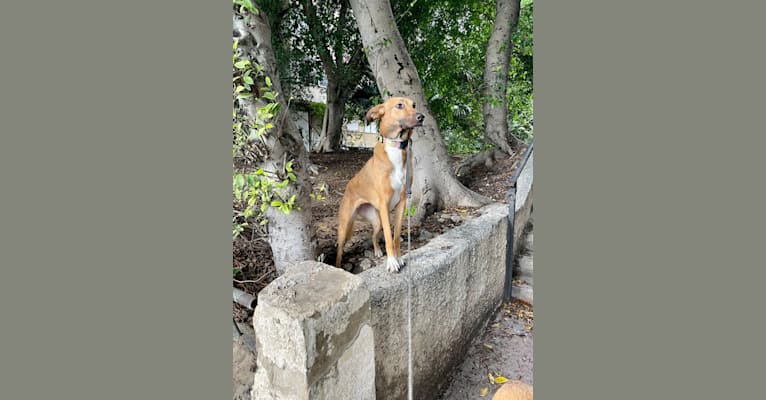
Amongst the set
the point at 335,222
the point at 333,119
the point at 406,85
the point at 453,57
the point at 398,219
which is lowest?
the point at 335,222

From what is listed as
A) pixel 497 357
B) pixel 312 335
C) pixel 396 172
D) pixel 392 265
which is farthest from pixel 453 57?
pixel 312 335

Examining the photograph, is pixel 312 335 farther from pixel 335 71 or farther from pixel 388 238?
pixel 335 71

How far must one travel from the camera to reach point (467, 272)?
2.75m

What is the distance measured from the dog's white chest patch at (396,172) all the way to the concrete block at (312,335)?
0.64 m

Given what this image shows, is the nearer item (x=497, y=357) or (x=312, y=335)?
(x=312, y=335)

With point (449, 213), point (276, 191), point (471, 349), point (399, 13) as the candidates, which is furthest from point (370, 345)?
point (399, 13)

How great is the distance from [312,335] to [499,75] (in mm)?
1899

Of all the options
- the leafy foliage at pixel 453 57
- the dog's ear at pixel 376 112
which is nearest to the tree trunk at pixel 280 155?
the dog's ear at pixel 376 112

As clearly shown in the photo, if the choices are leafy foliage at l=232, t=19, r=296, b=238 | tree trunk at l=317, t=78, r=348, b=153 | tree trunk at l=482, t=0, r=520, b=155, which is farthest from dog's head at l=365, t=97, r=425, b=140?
tree trunk at l=482, t=0, r=520, b=155

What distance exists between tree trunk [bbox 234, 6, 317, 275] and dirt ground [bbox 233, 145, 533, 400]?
5.0 inches

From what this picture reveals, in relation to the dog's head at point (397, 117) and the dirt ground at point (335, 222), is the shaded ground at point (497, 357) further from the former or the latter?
the dog's head at point (397, 117)

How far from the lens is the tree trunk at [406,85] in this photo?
278 centimetres

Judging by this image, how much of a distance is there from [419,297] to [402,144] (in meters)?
0.79

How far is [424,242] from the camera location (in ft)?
9.18
